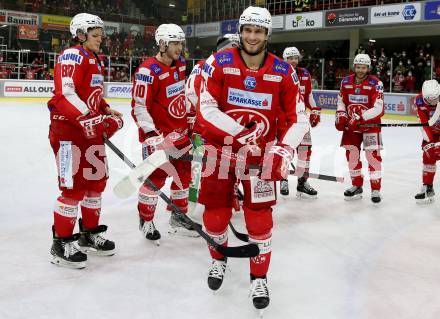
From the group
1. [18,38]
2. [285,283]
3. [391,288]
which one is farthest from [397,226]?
[18,38]

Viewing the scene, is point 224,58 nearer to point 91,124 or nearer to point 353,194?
point 91,124

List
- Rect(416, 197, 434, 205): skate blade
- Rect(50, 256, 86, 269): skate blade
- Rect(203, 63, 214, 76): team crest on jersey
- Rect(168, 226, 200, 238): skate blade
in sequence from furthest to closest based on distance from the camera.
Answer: Rect(416, 197, 434, 205): skate blade, Rect(168, 226, 200, 238): skate blade, Rect(50, 256, 86, 269): skate blade, Rect(203, 63, 214, 76): team crest on jersey

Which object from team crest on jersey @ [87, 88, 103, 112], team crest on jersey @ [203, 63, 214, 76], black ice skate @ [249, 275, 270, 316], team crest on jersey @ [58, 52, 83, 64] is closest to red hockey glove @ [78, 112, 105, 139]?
team crest on jersey @ [87, 88, 103, 112]

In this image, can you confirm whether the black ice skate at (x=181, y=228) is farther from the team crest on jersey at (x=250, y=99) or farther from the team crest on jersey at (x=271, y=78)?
the team crest on jersey at (x=271, y=78)

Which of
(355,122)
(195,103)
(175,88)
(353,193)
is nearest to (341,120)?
(355,122)

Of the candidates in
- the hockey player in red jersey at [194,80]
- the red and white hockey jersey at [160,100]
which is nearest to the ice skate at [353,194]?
the hockey player in red jersey at [194,80]

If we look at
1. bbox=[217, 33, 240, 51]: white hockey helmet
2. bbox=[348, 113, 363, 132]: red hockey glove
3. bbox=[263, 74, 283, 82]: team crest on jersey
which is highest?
bbox=[217, 33, 240, 51]: white hockey helmet

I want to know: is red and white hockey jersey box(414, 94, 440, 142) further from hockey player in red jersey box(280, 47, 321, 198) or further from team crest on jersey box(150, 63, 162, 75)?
team crest on jersey box(150, 63, 162, 75)

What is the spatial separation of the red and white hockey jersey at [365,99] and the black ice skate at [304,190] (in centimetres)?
73

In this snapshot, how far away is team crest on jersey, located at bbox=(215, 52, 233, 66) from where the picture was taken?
2383 mm

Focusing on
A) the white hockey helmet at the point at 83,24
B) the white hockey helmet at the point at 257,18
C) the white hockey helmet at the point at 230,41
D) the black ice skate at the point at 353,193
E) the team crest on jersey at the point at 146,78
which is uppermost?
the white hockey helmet at the point at 230,41

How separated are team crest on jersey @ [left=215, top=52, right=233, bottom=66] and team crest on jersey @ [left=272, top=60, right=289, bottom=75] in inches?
8.1

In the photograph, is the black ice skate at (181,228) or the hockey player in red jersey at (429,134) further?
the hockey player in red jersey at (429,134)

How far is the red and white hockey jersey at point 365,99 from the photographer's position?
15.0 ft
